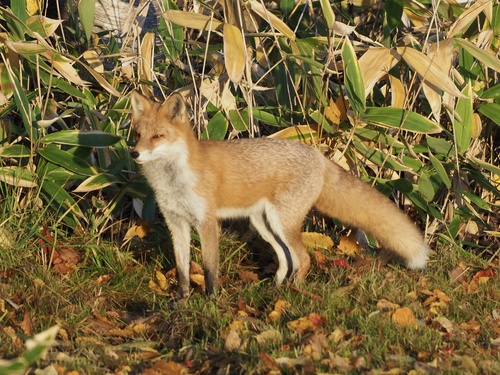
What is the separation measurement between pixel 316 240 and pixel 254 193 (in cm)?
91

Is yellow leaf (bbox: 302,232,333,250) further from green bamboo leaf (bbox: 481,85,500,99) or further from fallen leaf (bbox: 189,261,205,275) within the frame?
green bamboo leaf (bbox: 481,85,500,99)

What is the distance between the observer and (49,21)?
5832 mm

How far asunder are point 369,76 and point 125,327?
266cm

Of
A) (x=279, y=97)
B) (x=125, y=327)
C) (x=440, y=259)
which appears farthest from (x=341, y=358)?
(x=279, y=97)

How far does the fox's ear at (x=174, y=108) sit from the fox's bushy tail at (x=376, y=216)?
1.26m

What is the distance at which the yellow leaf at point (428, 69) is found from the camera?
5.52 m

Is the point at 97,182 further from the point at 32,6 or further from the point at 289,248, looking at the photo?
the point at 32,6

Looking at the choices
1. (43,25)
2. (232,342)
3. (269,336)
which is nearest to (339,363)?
(269,336)

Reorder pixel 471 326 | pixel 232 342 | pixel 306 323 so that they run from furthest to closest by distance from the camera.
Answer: pixel 471 326
pixel 306 323
pixel 232 342

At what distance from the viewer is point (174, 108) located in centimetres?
499

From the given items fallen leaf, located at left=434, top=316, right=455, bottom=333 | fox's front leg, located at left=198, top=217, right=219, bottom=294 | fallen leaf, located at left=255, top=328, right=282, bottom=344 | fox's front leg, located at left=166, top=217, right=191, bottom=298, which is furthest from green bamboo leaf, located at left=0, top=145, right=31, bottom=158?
fallen leaf, located at left=434, top=316, right=455, bottom=333

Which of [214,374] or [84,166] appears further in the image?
[84,166]

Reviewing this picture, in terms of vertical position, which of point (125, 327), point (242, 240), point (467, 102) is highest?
point (467, 102)

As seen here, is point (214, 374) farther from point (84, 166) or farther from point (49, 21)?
point (49, 21)
